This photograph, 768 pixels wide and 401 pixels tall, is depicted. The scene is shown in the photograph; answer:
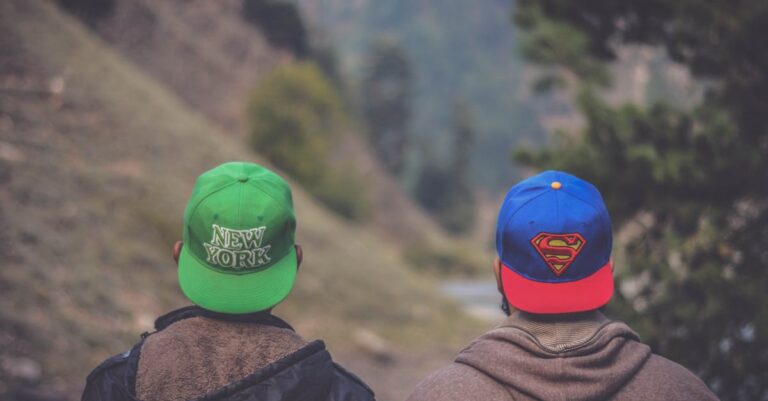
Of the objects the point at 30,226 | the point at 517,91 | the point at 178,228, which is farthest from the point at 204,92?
the point at 517,91

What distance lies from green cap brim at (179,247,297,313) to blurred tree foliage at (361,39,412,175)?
75339 millimetres

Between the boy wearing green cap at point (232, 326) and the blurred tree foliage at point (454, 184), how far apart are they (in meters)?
72.3

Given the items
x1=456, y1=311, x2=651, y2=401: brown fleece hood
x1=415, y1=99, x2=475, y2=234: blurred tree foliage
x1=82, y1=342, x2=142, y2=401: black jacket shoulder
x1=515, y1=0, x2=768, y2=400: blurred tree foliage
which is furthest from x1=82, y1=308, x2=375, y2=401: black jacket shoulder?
x1=415, y1=99, x2=475, y2=234: blurred tree foliage

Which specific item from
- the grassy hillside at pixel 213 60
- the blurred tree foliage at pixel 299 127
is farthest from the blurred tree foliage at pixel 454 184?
the blurred tree foliage at pixel 299 127

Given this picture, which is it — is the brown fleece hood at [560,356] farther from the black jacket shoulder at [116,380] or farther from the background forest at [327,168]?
the background forest at [327,168]

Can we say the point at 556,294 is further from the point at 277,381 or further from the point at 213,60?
the point at 213,60

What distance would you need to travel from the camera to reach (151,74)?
41.6 metres

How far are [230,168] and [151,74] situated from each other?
41.0 m

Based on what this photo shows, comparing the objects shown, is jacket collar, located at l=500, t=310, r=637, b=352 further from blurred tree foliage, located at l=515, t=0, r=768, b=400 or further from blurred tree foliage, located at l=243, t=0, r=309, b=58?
blurred tree foliage, located at l=243, t=0, r=309, b=58

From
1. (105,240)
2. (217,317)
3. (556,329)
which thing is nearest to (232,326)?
(217,317)

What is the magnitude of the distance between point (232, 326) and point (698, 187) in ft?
15.3

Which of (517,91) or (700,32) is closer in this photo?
(700,32)

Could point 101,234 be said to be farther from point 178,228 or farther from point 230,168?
point 230,168

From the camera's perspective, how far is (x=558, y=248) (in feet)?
8.41
